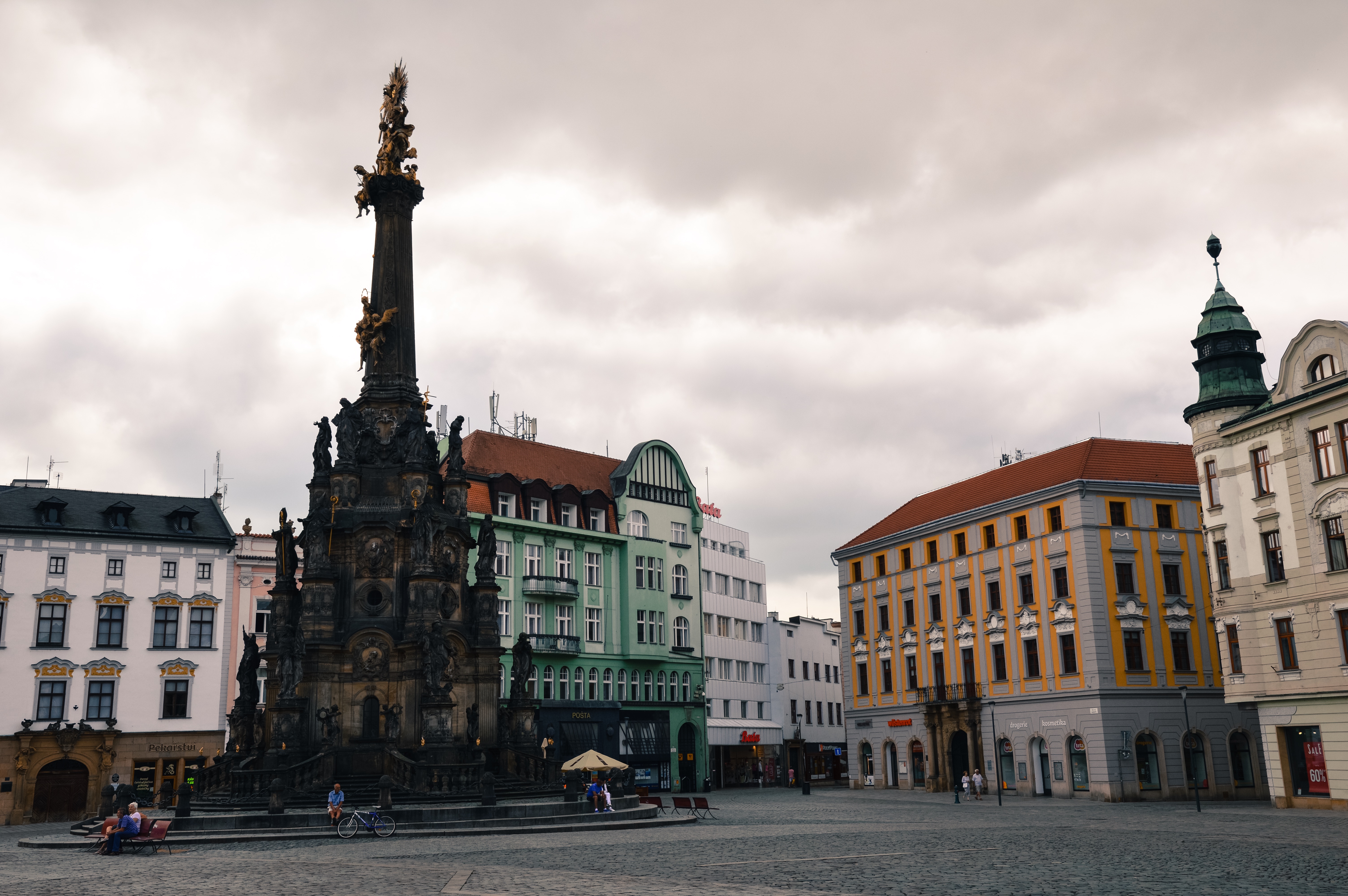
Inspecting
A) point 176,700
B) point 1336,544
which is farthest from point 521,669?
point 1336,544

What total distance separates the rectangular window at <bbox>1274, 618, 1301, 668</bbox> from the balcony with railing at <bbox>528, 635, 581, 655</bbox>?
35.3m

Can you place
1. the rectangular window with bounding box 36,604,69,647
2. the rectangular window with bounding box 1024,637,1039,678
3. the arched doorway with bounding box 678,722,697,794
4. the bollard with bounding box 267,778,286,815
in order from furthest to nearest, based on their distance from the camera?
the arched doorway with bounding box 678,722,697,794
the rectangular window with bounding box 1024,637,1039,678
the rectangular window with bounding box 36,604,69,647
the bollard with bounding box 267,778,286,815

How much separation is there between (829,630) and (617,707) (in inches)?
1257

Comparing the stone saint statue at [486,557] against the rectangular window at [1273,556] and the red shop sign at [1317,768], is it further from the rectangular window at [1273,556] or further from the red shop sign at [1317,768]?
the red shop sign at [1317,768]

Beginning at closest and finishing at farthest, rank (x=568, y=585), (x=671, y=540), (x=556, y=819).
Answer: (x=556, y=819), (x=568, y=585), (x=671, y=540)

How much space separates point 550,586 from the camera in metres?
63.8

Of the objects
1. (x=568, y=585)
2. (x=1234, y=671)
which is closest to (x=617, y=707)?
(x=568, y=585)

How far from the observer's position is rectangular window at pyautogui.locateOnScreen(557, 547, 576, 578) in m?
65.9

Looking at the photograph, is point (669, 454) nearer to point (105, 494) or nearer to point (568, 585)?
point (568, 585)

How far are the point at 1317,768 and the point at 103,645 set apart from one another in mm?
49486

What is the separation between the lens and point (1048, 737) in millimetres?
54188

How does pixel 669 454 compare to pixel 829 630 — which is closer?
pixel 669 454

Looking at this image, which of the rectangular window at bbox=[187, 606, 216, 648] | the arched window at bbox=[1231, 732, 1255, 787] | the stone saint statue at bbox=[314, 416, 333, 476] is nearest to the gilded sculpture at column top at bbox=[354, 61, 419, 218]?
the stone saint statue at bbox=[314, 416, 333, 476]

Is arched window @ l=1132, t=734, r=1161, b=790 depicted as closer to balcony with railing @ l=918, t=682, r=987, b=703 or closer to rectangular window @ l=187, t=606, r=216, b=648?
balcony with railing @ l=918, t=682, r=987, b=703
